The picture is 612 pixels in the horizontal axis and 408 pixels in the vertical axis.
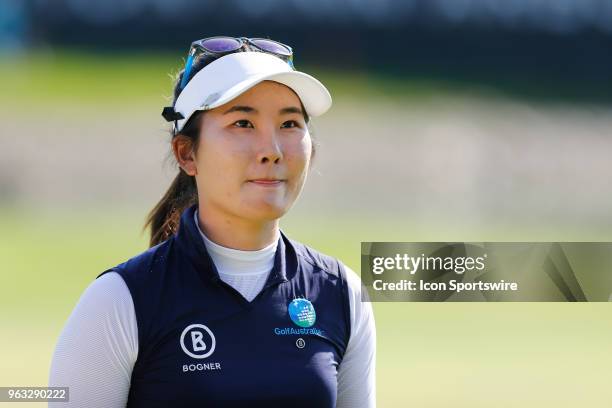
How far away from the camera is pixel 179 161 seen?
1815mm

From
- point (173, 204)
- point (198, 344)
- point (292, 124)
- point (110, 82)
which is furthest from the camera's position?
point (110, 82)

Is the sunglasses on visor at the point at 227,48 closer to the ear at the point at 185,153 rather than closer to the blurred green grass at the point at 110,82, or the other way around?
the ear at the point at 185,153

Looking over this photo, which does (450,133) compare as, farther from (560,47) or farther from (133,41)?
(133,41)

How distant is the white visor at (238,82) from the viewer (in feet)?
5.50

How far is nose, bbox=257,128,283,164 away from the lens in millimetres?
1673

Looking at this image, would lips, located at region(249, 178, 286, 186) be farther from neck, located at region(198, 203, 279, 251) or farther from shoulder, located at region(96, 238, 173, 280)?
shoulder, located at region(96, 238, 173, 280)

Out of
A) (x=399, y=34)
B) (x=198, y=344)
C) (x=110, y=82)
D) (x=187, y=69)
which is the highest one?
(x=399, y=34)

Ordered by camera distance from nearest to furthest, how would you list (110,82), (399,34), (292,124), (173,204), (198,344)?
(198,344)
(292,124)
(173,204)
(110,82)
(399,34)

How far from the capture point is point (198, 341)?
5.38 feet

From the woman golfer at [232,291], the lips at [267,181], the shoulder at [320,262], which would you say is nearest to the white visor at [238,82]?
the woman golfer at [232,291]

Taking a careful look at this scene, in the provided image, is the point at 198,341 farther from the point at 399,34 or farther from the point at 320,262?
the point at 399,34

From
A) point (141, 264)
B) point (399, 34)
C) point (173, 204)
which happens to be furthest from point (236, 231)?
point (399, 34)

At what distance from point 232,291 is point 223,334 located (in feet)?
0.24

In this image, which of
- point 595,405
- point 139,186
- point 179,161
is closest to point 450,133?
point 139,186
